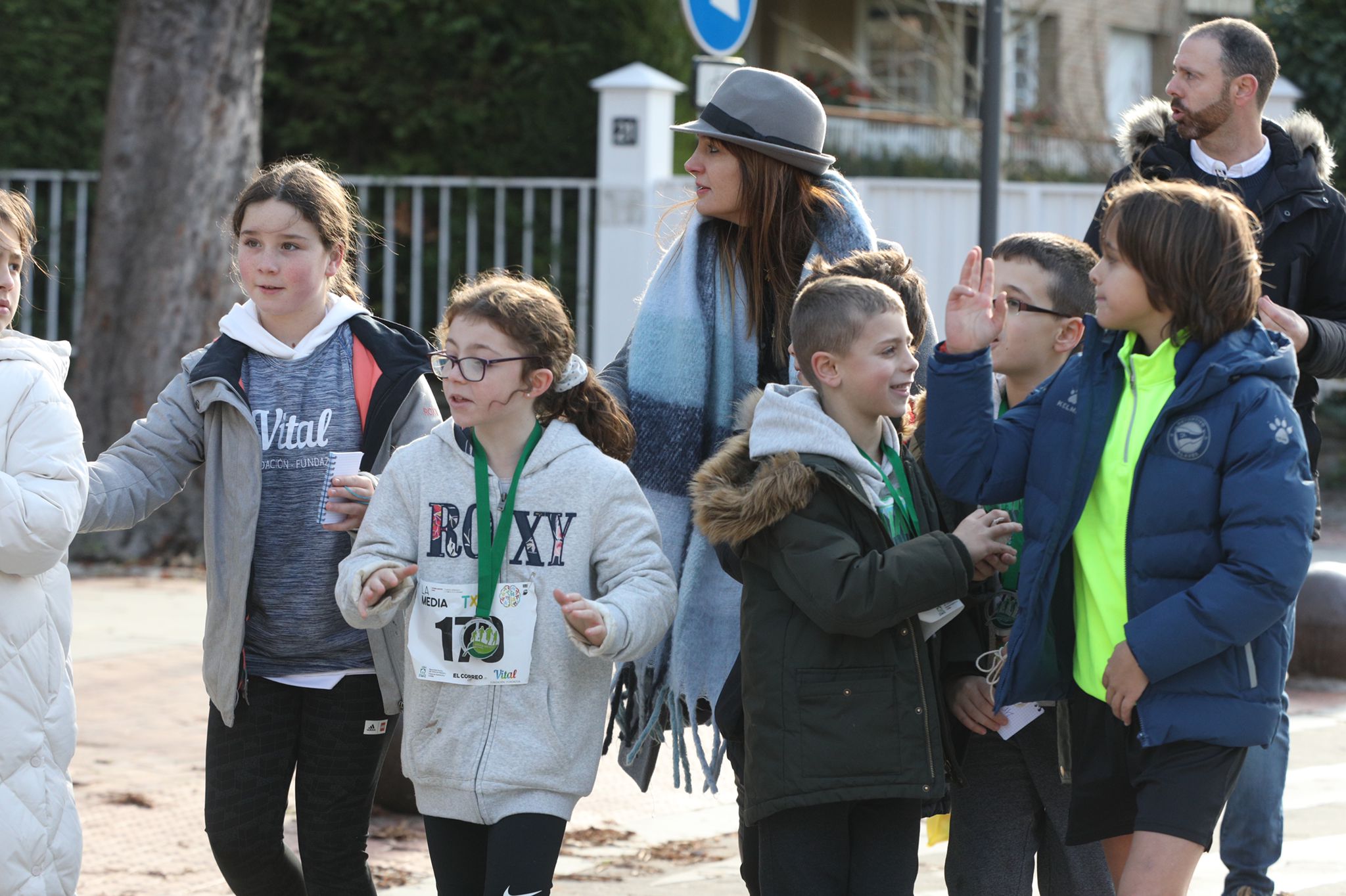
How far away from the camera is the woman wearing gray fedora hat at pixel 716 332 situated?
378 centimetres

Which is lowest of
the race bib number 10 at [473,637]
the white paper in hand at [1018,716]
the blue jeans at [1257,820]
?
the blue jeans at [1257,820]

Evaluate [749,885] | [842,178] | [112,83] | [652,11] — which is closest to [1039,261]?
[842,178]

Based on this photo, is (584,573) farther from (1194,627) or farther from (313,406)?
(1194,627)

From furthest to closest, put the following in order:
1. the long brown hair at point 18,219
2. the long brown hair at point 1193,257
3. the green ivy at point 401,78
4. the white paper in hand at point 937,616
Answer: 1. the green ivy at point 401,78
2. the long brown hair at point 18,219
3. the white paper in hand at point 937,616
4. the long brown hair at point 1193,257

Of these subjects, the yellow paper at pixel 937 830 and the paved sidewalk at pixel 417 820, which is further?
the paved sidewalk at pixel 417 820

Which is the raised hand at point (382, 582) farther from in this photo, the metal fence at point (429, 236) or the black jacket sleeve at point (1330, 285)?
the metal fence at point (429, 236)

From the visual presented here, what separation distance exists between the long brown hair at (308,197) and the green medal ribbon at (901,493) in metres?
1.29

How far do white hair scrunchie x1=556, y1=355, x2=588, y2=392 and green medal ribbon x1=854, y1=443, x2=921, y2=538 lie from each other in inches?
23.6

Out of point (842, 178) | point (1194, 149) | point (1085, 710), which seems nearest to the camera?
point (1085, 710)

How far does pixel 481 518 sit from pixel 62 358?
95cm

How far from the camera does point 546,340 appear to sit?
11.1 ft

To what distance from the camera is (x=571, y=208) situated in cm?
1127

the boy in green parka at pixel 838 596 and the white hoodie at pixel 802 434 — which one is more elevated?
the white hoodie at pixel 802 434

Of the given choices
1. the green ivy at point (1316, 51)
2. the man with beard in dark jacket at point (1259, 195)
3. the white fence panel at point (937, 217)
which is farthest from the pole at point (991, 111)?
the green ivy at point (1316, 51)
